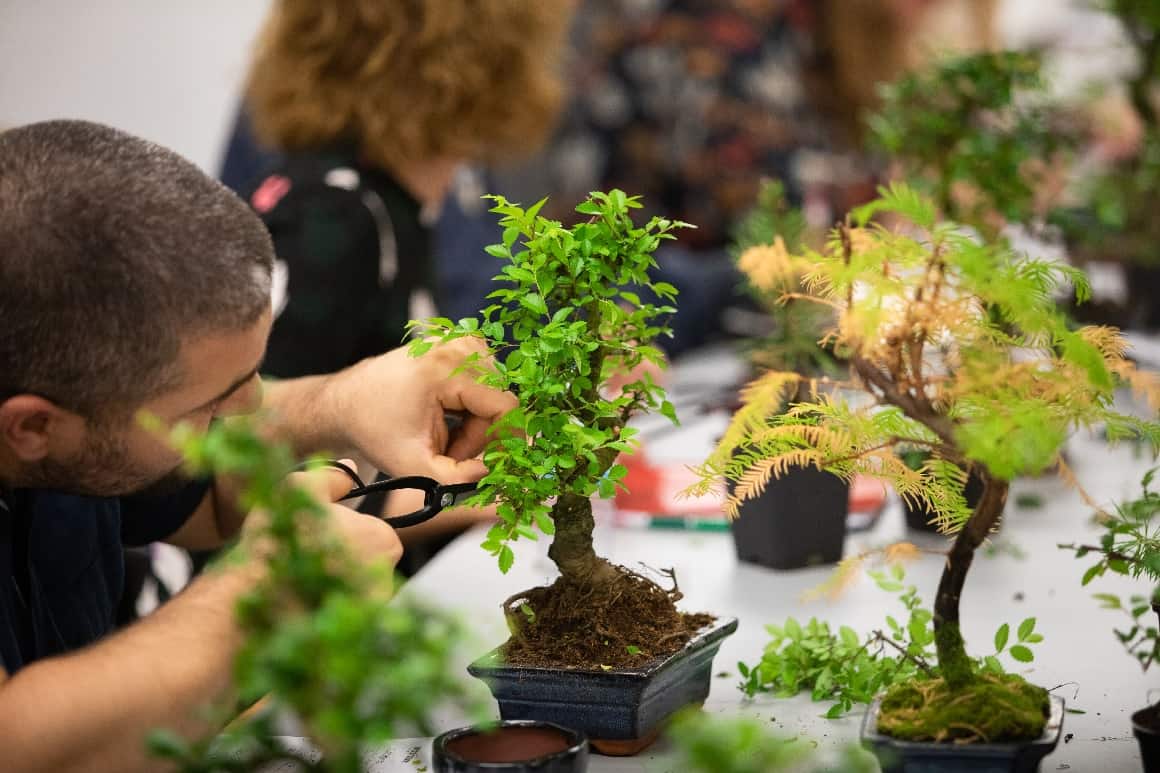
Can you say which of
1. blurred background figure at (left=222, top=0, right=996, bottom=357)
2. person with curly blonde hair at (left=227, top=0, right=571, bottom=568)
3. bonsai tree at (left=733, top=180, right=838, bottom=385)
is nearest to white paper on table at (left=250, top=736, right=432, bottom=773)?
bonsai tree at (left=733, top=180, right=838, bottom=385)

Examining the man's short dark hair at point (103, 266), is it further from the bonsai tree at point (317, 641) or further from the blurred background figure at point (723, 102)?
the blurred background figure at point (723, 102)

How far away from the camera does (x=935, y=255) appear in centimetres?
91

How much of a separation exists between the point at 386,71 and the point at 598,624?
1411 mm

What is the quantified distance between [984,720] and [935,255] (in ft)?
1.09

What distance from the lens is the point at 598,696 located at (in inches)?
40.4

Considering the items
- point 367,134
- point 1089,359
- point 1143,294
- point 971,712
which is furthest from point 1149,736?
point 1143,294

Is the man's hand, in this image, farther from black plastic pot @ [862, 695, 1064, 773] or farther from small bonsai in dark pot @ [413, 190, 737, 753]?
black plastic pot @ [862, 695, 1064, 773]

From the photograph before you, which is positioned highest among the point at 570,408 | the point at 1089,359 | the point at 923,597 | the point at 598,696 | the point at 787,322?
the point at 1089,359

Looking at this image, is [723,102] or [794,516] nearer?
[794,516]

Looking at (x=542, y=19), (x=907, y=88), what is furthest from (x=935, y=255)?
(x=542, y=19)

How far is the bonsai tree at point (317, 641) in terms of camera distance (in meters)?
0.63

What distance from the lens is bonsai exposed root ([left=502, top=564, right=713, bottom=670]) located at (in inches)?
41.5

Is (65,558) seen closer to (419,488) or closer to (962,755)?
(419,488)

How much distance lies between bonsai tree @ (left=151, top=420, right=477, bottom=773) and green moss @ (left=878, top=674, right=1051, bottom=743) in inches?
16.0
